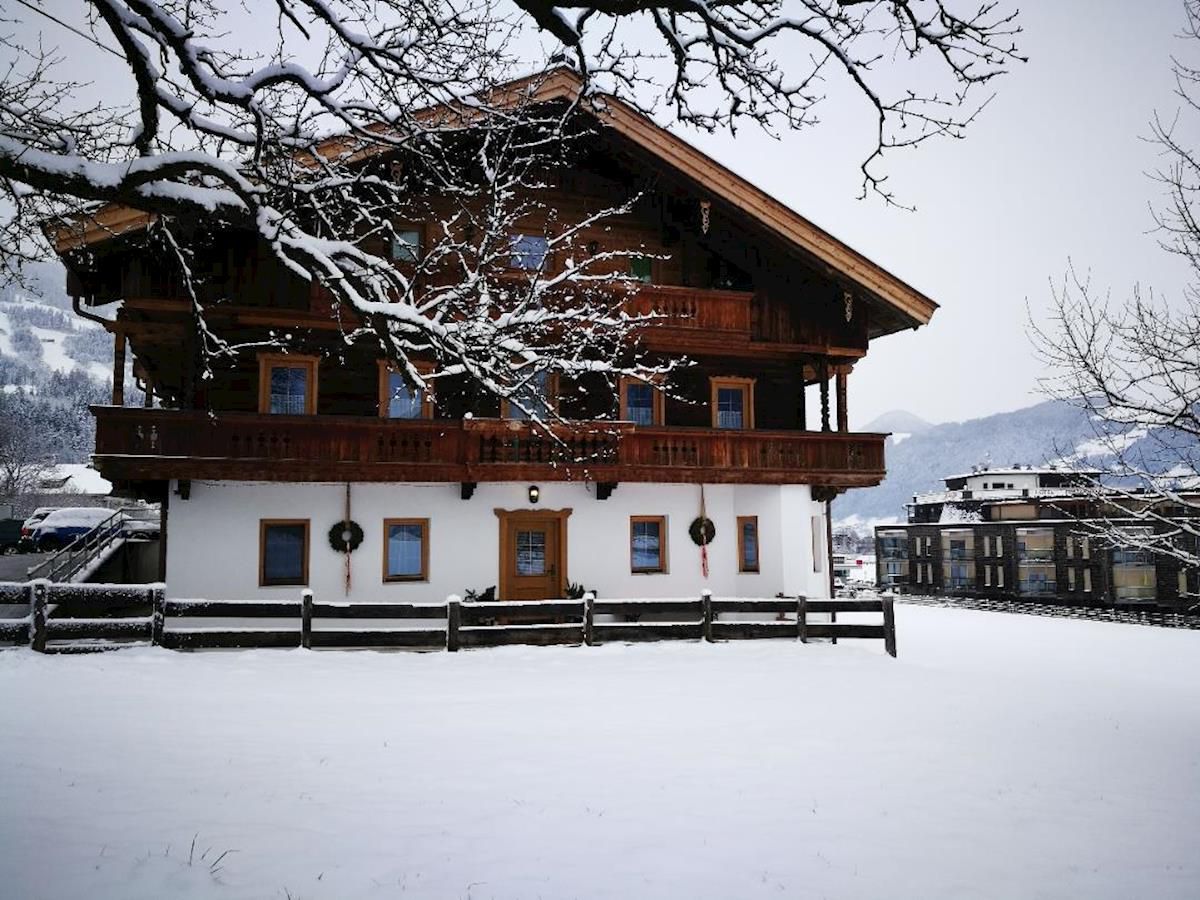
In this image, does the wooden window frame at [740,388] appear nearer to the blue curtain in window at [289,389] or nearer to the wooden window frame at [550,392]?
the wooden window frame at [550,392]

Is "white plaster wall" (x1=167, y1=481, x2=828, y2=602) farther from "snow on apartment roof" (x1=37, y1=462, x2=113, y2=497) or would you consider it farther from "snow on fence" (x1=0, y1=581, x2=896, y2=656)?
"snow on apartment roof" (x1=37, y1=462, x2=113, y2=497)

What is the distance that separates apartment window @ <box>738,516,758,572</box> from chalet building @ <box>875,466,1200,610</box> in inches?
1543

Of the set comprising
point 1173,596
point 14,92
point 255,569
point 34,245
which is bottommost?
point 1173,596

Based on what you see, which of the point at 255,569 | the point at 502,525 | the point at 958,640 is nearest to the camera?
the point at 255,569

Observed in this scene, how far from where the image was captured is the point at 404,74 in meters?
6.98

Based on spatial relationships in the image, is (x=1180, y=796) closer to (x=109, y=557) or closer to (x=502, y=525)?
(x=502, y=525)

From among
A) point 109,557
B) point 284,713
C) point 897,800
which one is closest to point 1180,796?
point 897,800

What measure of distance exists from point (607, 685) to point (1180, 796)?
636cm

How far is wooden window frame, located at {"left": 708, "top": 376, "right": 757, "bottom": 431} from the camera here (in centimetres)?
1916

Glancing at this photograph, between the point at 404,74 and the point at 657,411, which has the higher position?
the point at 404,74

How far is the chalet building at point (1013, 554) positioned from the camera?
55.9 meters

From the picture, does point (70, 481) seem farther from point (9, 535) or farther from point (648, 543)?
point (648, 543)

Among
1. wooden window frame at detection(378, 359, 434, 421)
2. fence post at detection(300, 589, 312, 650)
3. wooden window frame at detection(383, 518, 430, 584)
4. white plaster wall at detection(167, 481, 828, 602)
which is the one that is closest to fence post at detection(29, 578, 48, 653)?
fence post at detection(300, 589, 312, 650)

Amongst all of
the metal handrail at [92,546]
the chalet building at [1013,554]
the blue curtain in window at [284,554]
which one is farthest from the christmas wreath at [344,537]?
the chalet building at [1013,554]
